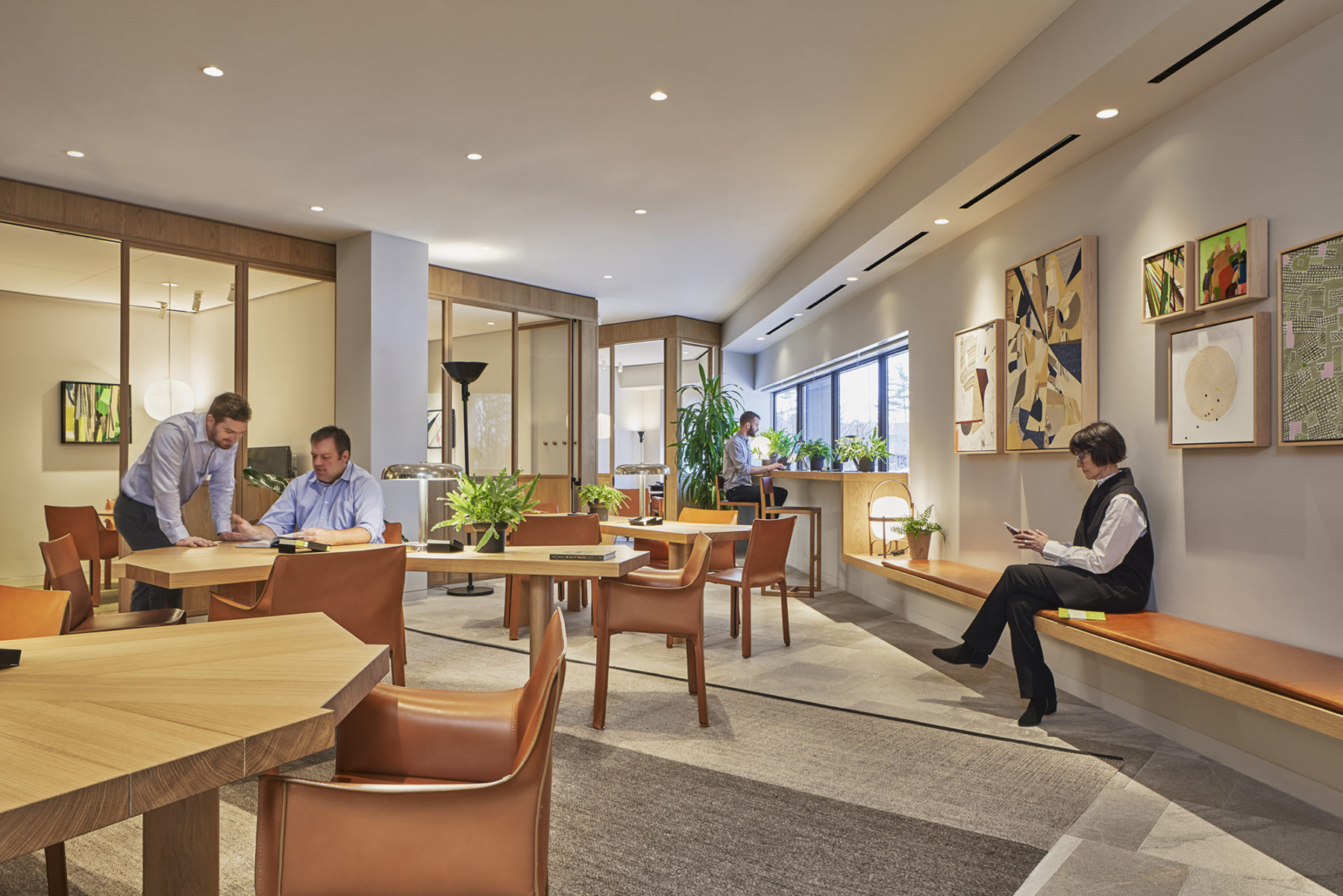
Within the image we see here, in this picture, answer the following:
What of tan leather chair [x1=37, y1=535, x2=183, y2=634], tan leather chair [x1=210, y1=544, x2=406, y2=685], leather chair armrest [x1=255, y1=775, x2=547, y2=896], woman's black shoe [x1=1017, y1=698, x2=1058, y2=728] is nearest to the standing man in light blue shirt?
tan leather chair [x1=37, y1=535, x2=183, y2=634]

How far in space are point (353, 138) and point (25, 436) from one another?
364 cm

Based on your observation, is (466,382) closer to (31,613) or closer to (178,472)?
(178,472)

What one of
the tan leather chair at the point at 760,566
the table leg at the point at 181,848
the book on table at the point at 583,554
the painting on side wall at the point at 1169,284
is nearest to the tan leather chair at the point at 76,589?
the book on table at the point at 583,554

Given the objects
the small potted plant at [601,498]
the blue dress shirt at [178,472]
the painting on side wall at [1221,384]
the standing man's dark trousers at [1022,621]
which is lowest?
the standing man's dark trousers at [1022,621]

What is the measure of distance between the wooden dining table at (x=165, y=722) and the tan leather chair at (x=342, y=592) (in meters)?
0.82

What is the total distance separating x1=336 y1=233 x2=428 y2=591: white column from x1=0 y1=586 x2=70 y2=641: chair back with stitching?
482 cm

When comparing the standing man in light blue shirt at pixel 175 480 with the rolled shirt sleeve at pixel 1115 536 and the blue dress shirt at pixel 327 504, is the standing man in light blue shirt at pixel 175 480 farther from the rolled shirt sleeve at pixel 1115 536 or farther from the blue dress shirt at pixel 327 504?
the rolled shirt sleeve at pixel 1115 536

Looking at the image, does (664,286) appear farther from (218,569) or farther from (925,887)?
(925,887)

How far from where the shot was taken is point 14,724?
1220 millimetres

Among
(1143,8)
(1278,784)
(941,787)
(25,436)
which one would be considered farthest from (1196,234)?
(25,436)

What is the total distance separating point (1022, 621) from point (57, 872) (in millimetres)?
3592

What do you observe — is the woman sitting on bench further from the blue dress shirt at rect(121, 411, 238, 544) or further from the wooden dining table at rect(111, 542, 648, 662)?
the blue dress shirt at rect(121, 411, 238, 544)

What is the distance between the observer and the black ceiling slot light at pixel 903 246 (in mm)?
5676

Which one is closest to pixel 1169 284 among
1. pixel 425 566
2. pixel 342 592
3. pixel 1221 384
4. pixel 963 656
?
pixel 1221 384
